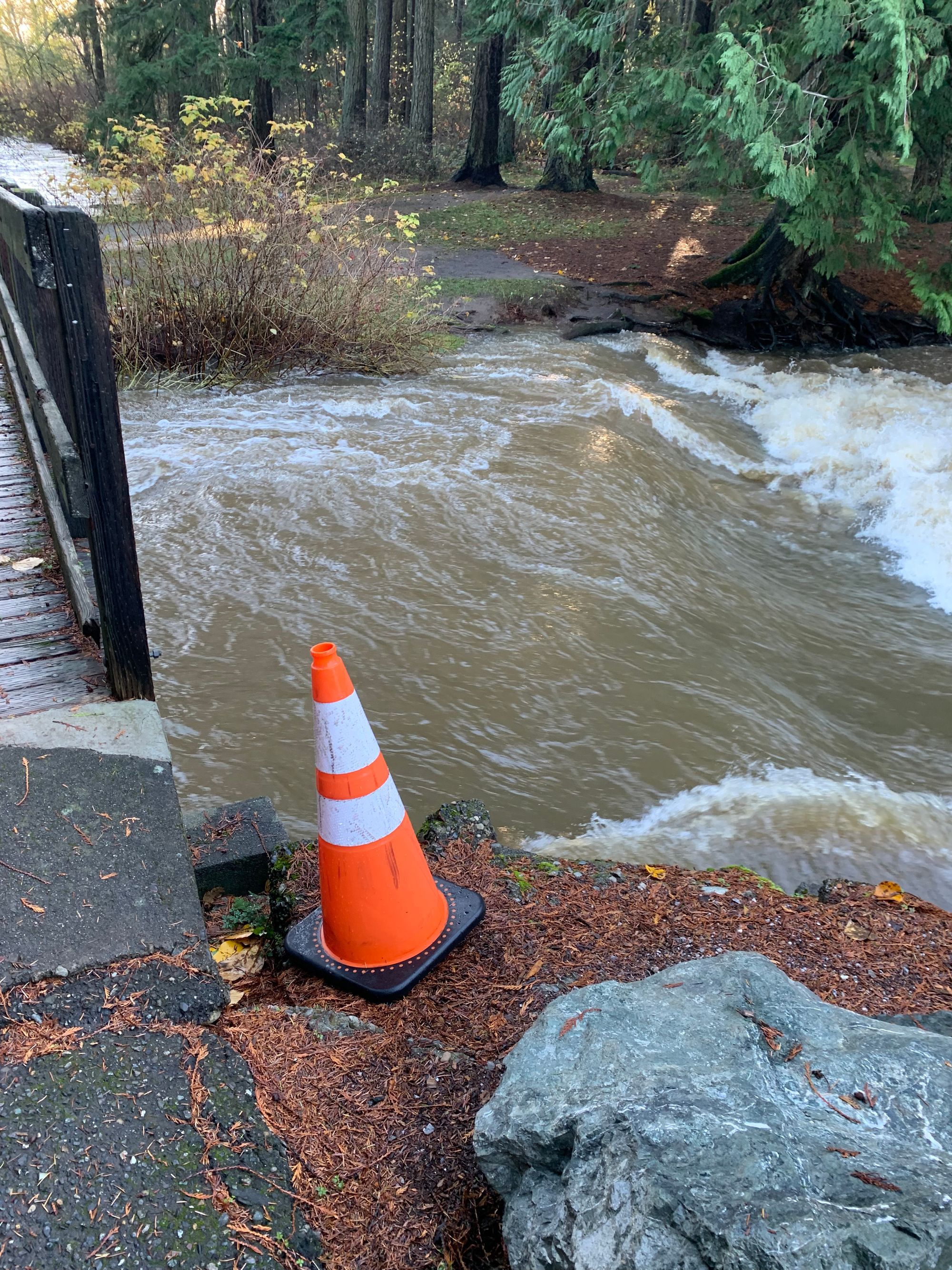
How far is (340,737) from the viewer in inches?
118

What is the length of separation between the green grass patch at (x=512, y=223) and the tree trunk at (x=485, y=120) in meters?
2.50

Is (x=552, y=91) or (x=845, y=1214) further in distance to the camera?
(x=552, y=91)

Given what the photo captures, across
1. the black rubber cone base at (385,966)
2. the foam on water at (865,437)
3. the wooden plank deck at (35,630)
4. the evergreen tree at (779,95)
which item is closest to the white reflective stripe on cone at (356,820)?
the black rubber cone base at (385,966)

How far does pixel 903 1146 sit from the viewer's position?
178cm

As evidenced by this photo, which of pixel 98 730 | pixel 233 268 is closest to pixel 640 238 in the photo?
pixel 233 268

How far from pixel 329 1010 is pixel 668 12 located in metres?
22.6

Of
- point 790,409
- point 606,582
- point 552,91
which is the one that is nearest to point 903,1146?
point 606,582

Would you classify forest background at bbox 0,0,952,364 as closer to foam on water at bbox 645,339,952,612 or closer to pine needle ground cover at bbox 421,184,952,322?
pine needle ground cover at bbox 421,184,952,322

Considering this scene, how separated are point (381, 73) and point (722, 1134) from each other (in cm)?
2838

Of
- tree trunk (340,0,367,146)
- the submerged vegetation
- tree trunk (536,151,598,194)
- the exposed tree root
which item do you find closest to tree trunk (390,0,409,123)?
tree trunk (340,0,367,146)

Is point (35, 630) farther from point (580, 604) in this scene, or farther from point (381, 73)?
point (381, 73)

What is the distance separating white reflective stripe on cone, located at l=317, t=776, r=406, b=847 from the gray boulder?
0.85 metres

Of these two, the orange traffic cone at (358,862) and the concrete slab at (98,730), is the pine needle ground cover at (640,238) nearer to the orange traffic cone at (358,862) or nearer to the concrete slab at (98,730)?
the orange traffic cone at (358,862)

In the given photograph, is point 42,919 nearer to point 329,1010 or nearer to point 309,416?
point 329,1010
